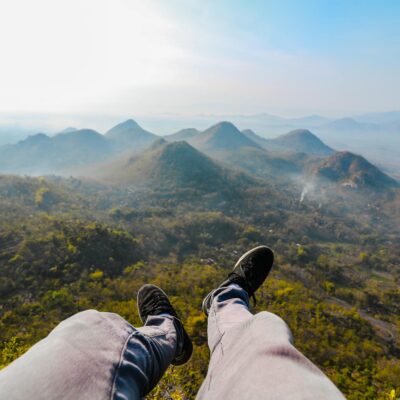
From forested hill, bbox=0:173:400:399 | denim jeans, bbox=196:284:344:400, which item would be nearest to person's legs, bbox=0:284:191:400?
denim jeans, bbox=196:284:344:400

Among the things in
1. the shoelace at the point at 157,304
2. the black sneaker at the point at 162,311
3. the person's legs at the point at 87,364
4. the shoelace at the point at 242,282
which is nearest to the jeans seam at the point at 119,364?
the person's legs at the point at 87,364

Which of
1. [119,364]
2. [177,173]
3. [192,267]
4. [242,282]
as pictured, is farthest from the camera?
[177,173]

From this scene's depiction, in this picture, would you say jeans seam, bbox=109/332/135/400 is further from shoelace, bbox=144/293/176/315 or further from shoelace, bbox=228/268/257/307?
shoelace, bbox=228/268/257/307

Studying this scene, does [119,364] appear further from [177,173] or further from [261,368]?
[177,173]

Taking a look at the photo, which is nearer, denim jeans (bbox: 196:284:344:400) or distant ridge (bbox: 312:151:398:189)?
denim jeans (bbox: 196:284:344:400)

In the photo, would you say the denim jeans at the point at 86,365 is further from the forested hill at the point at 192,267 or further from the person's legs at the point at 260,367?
the forested hill at the point at 192,267

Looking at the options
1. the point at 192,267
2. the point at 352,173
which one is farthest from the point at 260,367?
the point at 352,173

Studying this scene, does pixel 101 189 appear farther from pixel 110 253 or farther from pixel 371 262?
pixel 371 262
